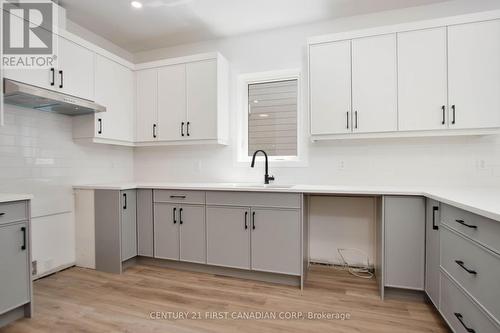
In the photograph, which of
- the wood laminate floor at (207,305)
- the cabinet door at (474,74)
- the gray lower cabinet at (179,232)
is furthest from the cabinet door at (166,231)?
the cabinet door at (474,74)

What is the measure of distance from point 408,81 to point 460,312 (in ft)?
6.15

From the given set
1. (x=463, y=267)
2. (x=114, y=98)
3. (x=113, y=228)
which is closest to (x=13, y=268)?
(x=113, y=228)

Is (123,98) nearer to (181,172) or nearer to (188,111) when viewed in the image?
(188,111)

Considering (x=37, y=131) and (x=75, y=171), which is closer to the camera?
(x=37, y=131)

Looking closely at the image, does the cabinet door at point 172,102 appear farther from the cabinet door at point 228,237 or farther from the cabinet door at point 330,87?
the cabinet door at point 330,87

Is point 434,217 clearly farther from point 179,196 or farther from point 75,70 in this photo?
point 75,70

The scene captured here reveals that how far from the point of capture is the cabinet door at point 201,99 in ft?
9.89

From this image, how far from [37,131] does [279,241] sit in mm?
2651

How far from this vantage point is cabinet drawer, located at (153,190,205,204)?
2.70 metres

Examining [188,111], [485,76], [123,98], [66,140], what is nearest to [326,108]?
[485,76]

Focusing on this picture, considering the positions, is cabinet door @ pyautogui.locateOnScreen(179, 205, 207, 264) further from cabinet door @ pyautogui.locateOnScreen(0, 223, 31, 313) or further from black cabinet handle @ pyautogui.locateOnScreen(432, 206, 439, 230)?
black cabinet handle @ pyautogui.locateOnScreen(432, 206, 439, 230)

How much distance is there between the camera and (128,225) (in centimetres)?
283

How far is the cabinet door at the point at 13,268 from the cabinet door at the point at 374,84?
9.64 feet

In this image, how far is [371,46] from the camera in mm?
2469
